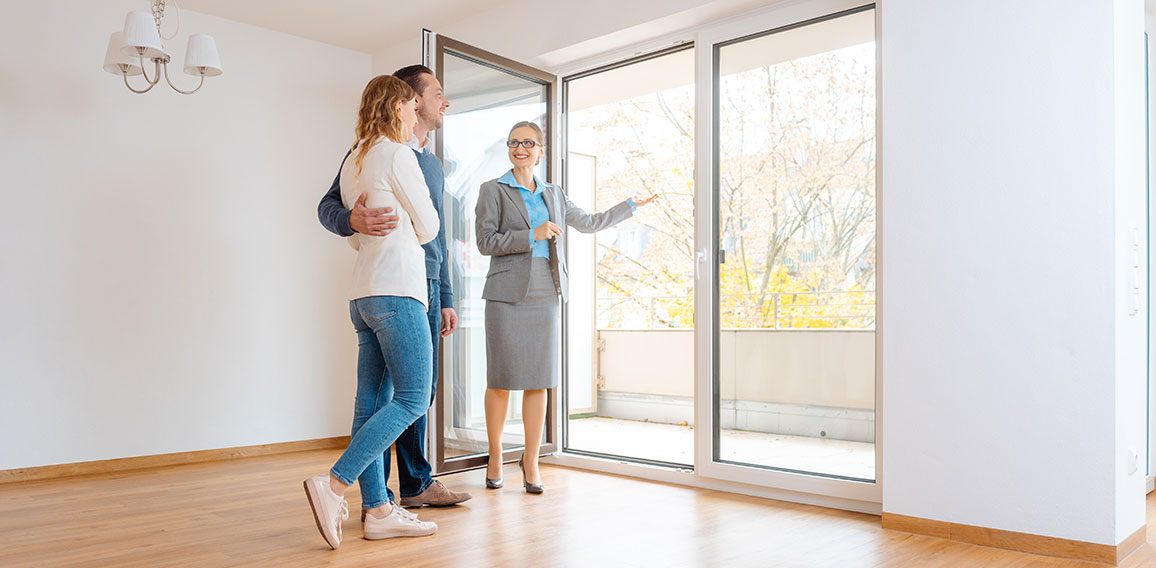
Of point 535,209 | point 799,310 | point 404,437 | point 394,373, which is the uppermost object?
point 535,209

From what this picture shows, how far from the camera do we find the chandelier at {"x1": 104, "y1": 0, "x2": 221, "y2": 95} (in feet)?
11.2

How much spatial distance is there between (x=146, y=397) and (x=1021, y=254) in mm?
3887

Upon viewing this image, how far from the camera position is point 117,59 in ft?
11.6

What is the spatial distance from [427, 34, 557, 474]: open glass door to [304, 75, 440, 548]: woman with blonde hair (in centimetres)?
107

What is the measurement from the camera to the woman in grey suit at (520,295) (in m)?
3.35

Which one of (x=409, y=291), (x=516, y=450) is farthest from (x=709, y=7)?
(x=516, y=450)

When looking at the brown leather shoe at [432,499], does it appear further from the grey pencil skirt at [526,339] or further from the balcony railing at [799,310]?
the balcony railing at [799,310]

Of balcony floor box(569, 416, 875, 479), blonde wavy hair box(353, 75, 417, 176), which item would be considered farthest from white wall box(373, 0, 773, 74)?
balcony floor box(569, 416, 875, 479)

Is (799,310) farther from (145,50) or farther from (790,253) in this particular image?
(145,50)

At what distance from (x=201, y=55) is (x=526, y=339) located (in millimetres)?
1982

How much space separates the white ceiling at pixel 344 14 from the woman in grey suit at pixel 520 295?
1272mm

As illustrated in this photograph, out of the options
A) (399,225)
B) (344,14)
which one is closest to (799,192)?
(399,225)

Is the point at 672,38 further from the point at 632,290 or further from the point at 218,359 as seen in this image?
the point at 632,290

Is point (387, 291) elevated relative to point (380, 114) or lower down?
lower down
